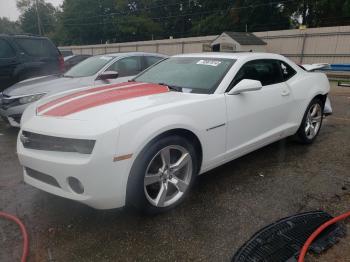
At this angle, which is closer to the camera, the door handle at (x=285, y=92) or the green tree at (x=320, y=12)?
the door handle at (x=285, y=92)

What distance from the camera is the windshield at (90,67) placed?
603 cm

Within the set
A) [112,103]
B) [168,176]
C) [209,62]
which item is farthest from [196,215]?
[209,62]

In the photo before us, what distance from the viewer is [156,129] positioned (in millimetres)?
2539

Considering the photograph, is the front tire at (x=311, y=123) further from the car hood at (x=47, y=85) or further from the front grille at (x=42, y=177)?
the car hood at (x=47, y=85)

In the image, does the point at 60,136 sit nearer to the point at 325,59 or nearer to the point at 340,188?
the point at 340,188

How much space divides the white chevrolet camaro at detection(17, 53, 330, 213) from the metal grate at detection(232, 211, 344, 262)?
82 cm

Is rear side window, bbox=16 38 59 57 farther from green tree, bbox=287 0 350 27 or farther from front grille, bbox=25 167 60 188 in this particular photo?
green tree, bbox=287 0 350 27

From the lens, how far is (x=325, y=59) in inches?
711

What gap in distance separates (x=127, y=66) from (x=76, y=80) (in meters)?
1.12

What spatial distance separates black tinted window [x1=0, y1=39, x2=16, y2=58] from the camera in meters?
6.93

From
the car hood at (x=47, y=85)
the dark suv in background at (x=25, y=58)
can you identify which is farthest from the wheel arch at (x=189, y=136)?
the dark suv in background at (x=25, y=58)

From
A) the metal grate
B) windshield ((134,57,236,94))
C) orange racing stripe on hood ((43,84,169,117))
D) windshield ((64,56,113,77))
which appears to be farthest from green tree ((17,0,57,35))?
the metal grate

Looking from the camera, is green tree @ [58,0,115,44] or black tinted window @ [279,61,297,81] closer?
black tinted window @ [279,61,297,81]

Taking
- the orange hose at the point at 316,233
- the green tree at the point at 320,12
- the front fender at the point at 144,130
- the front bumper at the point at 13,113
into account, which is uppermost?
the green tree at the point at 320,12
